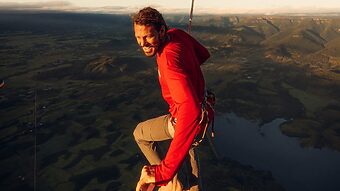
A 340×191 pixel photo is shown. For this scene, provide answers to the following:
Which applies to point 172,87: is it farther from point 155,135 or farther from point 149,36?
point 155,135

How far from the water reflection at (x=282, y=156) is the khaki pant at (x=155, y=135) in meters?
54.0

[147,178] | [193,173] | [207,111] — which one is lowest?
[193,173]

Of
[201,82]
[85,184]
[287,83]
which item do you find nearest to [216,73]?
[287,83]

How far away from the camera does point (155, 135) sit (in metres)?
4.42

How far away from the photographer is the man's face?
11.9ft

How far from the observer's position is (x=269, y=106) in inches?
3632

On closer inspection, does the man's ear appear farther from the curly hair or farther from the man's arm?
the man's arm

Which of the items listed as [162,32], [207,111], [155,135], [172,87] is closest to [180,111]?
[172,87]

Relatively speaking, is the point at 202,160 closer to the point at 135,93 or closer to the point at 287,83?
the point at 135,93

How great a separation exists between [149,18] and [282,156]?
67105mm

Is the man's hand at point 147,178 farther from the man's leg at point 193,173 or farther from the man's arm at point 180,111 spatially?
the man's leg at point 193,173

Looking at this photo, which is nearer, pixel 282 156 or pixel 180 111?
pixel 180 111

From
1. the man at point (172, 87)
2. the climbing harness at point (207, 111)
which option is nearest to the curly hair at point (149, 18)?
the man at point (172, 87)

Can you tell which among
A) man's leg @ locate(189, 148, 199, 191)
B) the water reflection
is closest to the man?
man's leg @ locate(189, 148, 199, 191)
